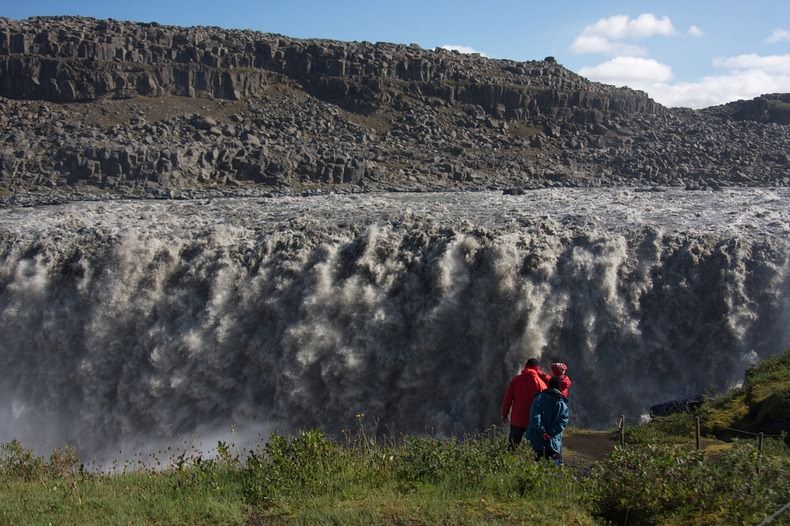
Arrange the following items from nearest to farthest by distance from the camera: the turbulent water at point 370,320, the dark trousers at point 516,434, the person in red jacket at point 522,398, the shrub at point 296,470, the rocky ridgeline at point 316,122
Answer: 1. the shrub at point 296,470
2. the person in red jacket at point 522,398
3. the dark trousers at point 516,434
4. the turbulent water at point 370,320
5. the rocky ridgeline at point 316,122

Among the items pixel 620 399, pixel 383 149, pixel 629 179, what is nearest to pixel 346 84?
pixel 383 149

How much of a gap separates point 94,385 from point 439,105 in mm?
29269

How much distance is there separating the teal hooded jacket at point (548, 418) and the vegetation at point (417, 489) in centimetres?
59

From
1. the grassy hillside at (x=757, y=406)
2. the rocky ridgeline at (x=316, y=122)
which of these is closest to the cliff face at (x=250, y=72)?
the rocky ridgeline at (x=316, y=122)

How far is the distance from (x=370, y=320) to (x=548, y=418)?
1142 centimetres

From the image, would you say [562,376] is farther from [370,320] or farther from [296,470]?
[370,320]

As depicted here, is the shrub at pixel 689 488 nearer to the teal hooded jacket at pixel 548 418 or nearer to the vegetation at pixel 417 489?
the vegetation at pixel 417 489

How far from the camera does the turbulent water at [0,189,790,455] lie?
66.8 ft

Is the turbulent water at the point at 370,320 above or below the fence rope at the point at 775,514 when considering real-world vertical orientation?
Result: below

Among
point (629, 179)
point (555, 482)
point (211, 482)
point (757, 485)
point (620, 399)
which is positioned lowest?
point (620, 399)

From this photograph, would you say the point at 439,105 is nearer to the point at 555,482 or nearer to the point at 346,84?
the point at 346,84

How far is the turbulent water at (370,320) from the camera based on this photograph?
20.4 metres

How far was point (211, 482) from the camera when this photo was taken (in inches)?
363

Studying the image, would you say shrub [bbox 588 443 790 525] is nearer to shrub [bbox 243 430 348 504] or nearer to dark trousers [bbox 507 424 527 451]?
dark trousers [bbox 507 424 527 451]
